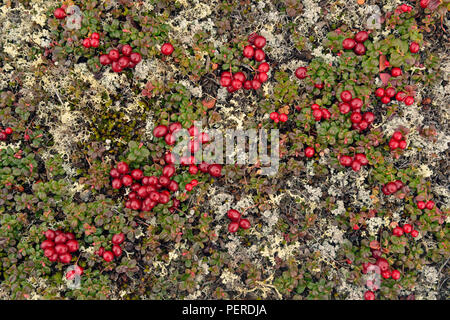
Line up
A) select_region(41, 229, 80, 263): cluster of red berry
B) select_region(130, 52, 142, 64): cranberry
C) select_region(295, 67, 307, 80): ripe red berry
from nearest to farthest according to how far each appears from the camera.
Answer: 1. select_region(41, 229, 80, 263): cluster of red berry
2. select_region(130, 52, 142, 64): cranberry
3. select_region(295, 67, 307, 80): ripe red berry

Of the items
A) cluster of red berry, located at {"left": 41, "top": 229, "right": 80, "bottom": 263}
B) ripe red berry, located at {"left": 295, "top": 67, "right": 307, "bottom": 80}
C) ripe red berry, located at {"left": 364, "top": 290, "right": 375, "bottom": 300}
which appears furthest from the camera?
ripe red berry, located at {"left": 295, "top": 67, "right": 307, "bottom": 80}

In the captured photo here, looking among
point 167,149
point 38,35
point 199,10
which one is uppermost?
point 199,10

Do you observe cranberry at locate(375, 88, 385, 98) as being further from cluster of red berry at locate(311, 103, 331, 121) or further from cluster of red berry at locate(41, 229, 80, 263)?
cluster of red berry at locate(41, 229, 80, 263)

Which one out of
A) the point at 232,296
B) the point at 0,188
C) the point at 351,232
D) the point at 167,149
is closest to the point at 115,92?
the point at 167,149

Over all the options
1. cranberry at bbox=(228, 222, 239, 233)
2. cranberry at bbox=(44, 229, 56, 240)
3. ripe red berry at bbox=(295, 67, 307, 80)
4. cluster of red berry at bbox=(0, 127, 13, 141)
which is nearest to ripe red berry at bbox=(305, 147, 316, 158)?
ripe red berry at bbox=(295, 67, 307, 80)

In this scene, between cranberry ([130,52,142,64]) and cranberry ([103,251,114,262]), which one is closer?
cranberry ([103,251,114,262])

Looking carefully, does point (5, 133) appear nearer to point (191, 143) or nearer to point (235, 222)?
point (191, 143)

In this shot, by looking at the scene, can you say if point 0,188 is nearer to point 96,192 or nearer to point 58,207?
point 58,207
